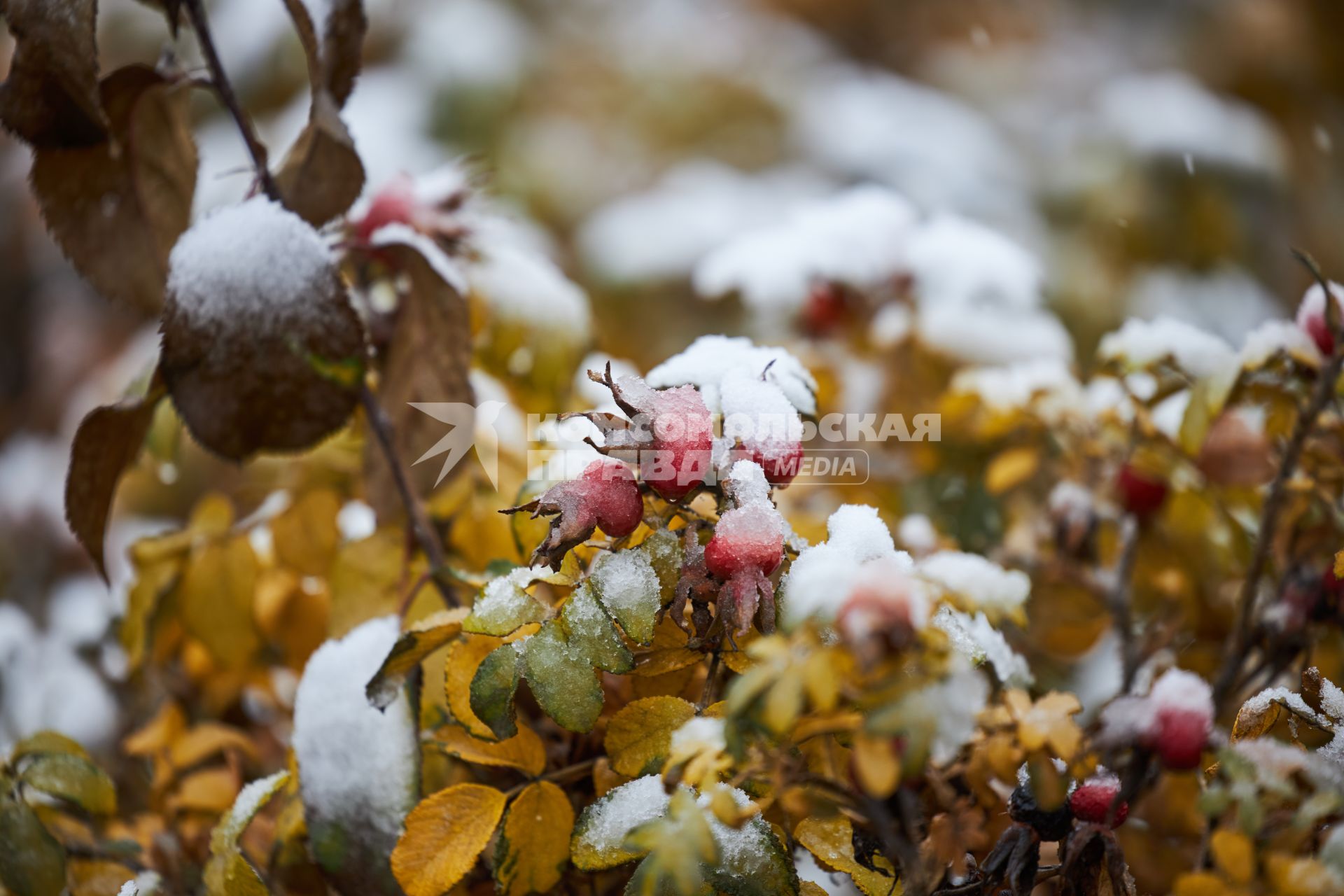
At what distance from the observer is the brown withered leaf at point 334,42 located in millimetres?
506

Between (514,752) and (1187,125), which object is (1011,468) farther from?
(1187,125)

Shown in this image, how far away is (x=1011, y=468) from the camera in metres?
0.71

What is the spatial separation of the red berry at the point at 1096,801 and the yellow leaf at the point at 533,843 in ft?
0.66

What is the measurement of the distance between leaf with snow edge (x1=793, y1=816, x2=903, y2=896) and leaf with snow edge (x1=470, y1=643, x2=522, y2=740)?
14 cm

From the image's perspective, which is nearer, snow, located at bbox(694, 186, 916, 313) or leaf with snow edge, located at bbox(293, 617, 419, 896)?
leaf with snow edge, located at bbox(293, 617, 419, 896)

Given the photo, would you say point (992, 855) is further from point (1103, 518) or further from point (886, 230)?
point (886, 230)

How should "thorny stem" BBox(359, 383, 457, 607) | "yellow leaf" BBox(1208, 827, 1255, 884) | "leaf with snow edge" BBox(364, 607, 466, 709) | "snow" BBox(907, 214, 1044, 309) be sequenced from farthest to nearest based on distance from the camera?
"snow" BBox(907, 214, 1044, 309)
"thorny stem" BBox(359, 383, 457, 607)
"leaf with snow edge" BBox(364, 607, 466, 709)
"yellow leaf" BBox(1208, 827, 1255, 884)

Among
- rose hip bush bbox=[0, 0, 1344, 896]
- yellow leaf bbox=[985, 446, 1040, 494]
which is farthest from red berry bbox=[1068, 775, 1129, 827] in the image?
yellow leaf bbox=[985, 446, 1040, 494]

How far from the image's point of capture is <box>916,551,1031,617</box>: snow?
312 mm

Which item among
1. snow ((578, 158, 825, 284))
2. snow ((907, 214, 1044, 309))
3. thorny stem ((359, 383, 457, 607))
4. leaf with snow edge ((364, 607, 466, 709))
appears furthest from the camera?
snow ((578, 158, 825, 284))

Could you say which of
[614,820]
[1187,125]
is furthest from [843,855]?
[1187,125]

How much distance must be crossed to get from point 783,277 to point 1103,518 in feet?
1.02

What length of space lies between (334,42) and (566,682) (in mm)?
374

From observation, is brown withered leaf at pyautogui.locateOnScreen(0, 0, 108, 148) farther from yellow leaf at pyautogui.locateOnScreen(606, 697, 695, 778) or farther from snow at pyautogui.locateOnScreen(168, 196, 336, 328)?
yellow leaf at pyautogui.locateOnScreen(606, 697, 695, 778)
